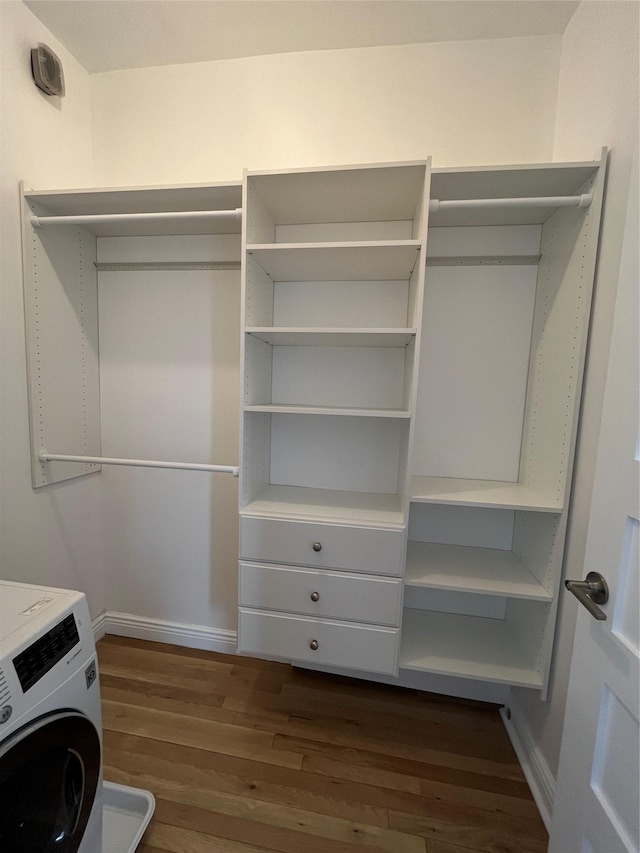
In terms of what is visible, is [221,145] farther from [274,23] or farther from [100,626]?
[100,626]

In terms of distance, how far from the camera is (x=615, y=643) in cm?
70

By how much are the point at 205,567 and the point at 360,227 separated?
1866mm

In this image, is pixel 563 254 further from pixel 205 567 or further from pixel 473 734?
pixel 205 567

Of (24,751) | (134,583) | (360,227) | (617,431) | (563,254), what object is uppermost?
(360,227)

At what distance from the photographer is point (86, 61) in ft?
5.33

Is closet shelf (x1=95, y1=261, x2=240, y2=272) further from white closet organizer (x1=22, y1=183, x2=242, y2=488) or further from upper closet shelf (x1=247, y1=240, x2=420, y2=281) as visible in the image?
upper closet shelf (x1=247, y1=240, x2=420, y2=281)

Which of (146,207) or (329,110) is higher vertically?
(329,110)

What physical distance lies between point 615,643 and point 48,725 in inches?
47.2

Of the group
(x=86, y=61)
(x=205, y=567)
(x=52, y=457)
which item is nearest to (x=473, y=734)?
(x=205, y=567)

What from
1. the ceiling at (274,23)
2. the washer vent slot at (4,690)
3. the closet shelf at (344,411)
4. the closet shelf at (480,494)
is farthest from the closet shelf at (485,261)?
the washer vent slot at (4,690)

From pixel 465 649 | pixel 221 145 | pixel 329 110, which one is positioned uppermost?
pixel 329 110

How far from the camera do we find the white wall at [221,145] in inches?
57.2

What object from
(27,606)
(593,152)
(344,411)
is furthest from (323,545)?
(593,152)

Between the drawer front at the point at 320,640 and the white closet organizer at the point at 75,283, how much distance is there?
2.07 ft
